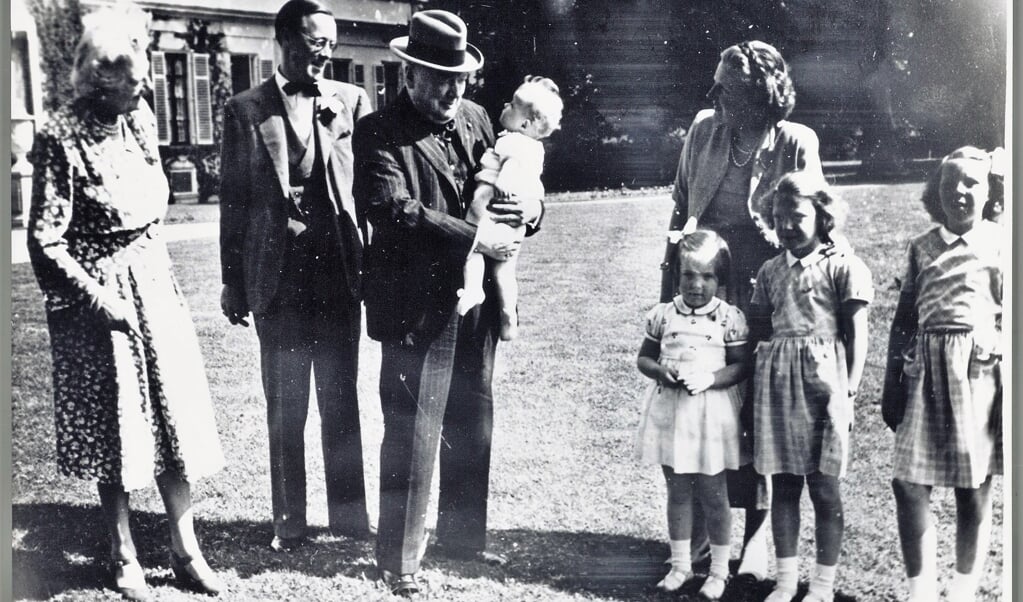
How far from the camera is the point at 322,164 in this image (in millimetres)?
4238

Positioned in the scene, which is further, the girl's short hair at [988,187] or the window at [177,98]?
the girl's short hair at [988,187]

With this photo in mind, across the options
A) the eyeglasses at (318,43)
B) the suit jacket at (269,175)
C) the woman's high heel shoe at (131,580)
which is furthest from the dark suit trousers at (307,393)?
the eyeglasses at (318,43)

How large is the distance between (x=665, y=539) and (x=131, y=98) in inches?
107

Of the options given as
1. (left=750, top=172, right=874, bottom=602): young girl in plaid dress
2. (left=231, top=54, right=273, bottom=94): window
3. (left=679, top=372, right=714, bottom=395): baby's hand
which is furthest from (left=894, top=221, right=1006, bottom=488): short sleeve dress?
(left=231, top=54, right=273, bottom=94): window

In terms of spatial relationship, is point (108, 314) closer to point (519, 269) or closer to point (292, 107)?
point (292, 107)

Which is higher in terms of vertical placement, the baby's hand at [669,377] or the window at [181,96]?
the window at [181,96]

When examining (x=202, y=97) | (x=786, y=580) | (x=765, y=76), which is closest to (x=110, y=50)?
(x=202, y=97)

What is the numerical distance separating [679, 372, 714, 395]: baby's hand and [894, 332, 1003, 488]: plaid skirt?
0.85m

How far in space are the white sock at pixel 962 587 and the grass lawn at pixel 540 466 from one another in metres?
0.23

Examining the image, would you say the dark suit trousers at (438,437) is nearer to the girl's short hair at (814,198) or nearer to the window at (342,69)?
the window at (342,69)

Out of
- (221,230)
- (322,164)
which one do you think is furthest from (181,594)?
(322,164)

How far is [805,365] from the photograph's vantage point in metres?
4.19

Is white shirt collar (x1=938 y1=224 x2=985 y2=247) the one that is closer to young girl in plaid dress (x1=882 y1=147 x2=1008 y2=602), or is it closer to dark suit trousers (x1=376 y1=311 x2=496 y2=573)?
young girl in plaid dress (x1=882 y1=147 x2=1008 y2=602)

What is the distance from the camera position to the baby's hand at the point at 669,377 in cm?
422
